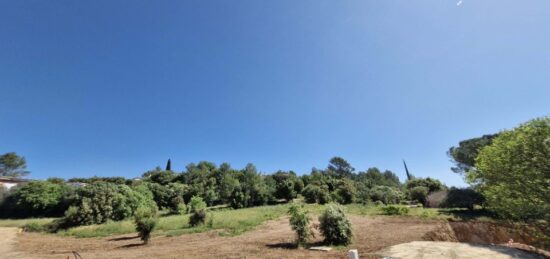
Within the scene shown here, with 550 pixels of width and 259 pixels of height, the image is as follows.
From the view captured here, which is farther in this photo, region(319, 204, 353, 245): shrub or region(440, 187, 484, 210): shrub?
region(440, 187, 484, 210): shrub

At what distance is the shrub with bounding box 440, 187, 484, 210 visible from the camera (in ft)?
91.0

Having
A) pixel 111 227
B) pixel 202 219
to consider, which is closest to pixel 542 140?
pixel 202 219

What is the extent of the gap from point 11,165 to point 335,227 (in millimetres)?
88254

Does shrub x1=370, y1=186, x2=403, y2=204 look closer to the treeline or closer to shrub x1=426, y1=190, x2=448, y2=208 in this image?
the treeline

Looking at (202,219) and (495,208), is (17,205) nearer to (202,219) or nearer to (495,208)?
(202,219)

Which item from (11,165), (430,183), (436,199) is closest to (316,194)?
(436,199)

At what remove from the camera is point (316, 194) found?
45656mm

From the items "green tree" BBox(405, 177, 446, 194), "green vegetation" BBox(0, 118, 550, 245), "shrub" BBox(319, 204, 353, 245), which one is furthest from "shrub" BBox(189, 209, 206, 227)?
"green tree" BBox(405, 177, 446, 194)

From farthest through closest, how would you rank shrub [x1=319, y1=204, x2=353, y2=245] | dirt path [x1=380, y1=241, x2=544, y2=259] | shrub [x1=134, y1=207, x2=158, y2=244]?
1. shrub [x1=134, y1=207, x2=158, y2=244]
2. shrub [x1=319, y1=204, x2=353, y2=245]
3. dirt path [x1=380, y1=241, x2=544, y2=259]

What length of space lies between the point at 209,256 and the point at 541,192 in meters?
11.8

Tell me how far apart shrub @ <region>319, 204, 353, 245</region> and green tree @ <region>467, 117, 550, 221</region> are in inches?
228

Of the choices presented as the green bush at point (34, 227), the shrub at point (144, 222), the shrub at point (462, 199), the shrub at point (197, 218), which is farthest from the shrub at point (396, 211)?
the green bush at point (34, 227)

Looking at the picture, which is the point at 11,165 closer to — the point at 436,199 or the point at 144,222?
the point at 144,222

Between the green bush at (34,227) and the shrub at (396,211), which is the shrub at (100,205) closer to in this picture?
the green bush at (34,227)
